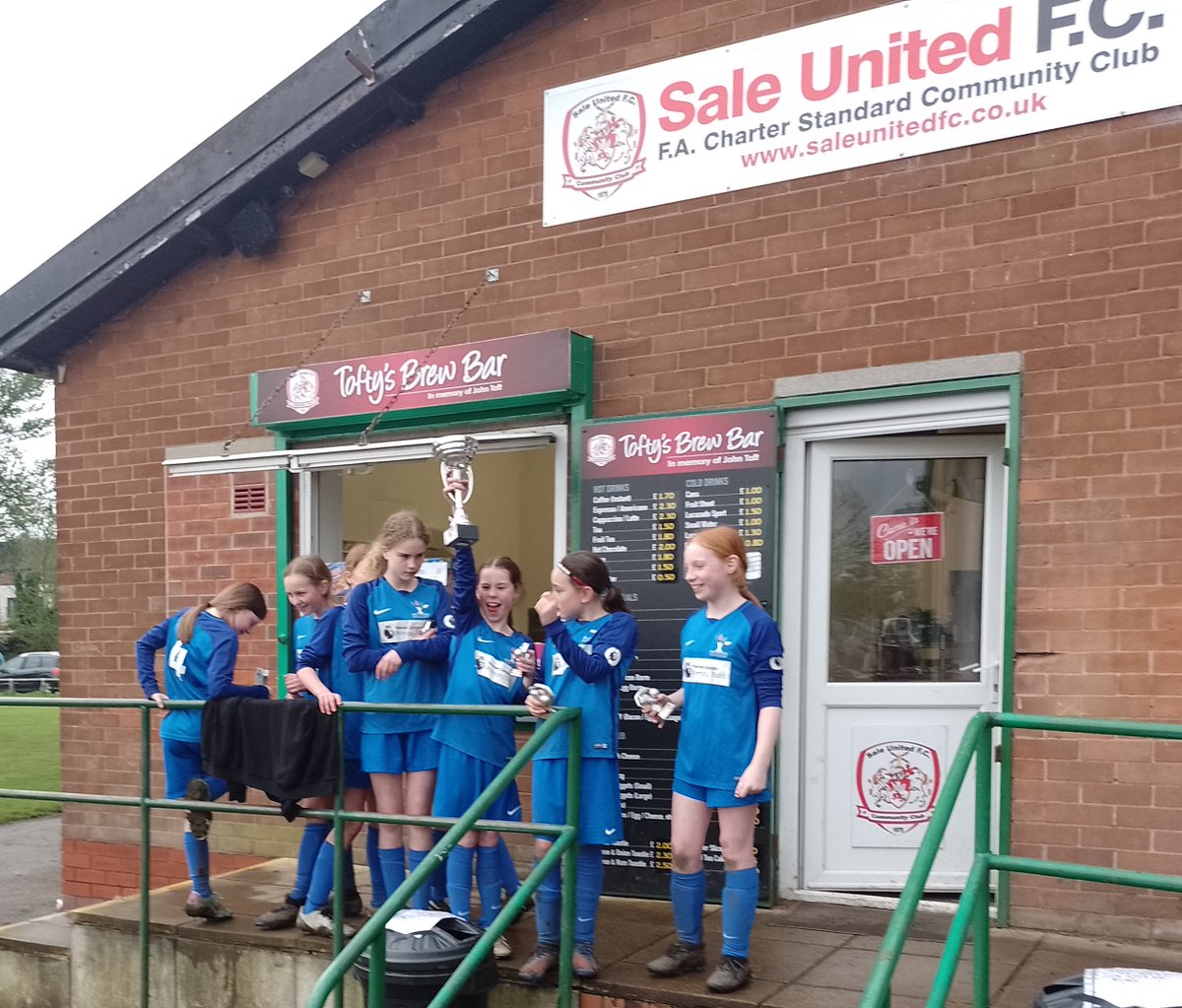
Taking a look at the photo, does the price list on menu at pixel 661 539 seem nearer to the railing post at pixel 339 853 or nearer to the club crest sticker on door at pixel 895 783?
the club crest sticker on door at pixel 895 783

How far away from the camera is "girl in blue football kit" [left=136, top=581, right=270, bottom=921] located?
17.8 ft

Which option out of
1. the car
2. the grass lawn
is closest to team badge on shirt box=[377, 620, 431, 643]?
the grass lawn

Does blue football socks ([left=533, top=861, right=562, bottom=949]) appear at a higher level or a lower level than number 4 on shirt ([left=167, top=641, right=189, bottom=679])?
lower

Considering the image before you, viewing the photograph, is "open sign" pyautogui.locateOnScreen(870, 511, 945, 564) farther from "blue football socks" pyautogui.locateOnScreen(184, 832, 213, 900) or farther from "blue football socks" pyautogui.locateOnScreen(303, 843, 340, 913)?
"blue football socks" pyautogui.locateOnScreen(184, 832, 213, 900)

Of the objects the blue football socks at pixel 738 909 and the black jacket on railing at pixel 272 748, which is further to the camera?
the black jacket on railing at pixel 272 748

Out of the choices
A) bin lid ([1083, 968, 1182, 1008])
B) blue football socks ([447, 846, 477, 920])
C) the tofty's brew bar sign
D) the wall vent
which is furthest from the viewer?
the wall vent

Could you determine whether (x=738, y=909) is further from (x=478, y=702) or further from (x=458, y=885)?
(x=478, y=702)

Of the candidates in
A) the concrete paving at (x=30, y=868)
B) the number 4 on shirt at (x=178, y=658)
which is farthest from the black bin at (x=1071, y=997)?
the concrete paving at (x=30, y=868)

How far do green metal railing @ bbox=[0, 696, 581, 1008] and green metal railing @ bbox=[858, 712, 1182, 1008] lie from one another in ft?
4.03

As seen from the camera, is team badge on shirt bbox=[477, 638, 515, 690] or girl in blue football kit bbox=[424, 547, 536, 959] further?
team badge on shirt bbox=[477, 638, 515, 690]

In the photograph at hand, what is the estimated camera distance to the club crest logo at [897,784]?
5543mm

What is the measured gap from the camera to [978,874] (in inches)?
138

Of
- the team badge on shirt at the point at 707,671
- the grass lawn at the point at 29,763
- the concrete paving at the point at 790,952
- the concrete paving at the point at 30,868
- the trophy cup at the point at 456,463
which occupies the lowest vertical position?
the grass lawn at the point at 29,763

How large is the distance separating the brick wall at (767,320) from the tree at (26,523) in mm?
46570
